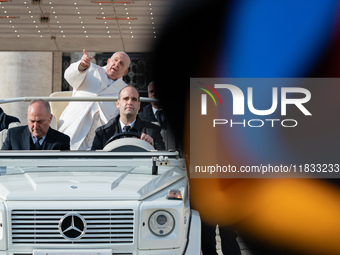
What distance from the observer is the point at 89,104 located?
6922 mm

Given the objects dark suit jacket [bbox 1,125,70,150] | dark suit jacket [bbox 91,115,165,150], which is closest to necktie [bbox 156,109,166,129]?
dark suit jacket [bbox 91,115,165,150]

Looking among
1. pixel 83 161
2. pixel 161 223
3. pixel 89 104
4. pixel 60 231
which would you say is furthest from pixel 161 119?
pixel 60 231

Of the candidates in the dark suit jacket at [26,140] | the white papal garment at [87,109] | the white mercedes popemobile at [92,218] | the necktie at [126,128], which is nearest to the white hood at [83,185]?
the white mercedes popemobile at [92,218]

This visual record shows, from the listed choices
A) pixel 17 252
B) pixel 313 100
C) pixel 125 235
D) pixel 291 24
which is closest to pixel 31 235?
pixel 17 252

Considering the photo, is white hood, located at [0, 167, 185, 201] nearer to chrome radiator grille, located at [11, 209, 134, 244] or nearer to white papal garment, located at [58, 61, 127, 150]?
chrome radiator grille, located at [11, 209, 134, 244]

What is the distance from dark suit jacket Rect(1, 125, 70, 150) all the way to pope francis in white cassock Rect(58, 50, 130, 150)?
83 centimetres

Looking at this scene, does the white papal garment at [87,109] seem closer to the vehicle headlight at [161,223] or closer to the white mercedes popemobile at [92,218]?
the white mercedes popemobile at [92,218]

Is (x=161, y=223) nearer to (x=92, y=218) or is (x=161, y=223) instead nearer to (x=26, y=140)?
(x=92, y=218)

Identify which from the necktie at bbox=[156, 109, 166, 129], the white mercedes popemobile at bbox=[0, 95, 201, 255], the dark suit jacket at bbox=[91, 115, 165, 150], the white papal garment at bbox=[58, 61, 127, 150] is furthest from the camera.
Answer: the white papal garment at bbox=[58, 61, 127, 150]

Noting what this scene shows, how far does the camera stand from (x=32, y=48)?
45.6ft

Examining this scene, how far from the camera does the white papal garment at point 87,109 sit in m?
6.54

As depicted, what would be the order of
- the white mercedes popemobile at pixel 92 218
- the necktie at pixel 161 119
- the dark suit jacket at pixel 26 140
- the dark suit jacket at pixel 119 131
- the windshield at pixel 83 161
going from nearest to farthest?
the white mercedes popemobile at pixel 92 218, the windshield at pixel 83 161, the dark suit jacket at pixel 26 140, the dark suit jacket at pixel 119 131, the necktie at pixel 161 119

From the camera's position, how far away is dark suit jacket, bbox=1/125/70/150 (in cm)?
529

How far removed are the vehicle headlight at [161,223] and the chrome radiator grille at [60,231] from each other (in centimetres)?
13
